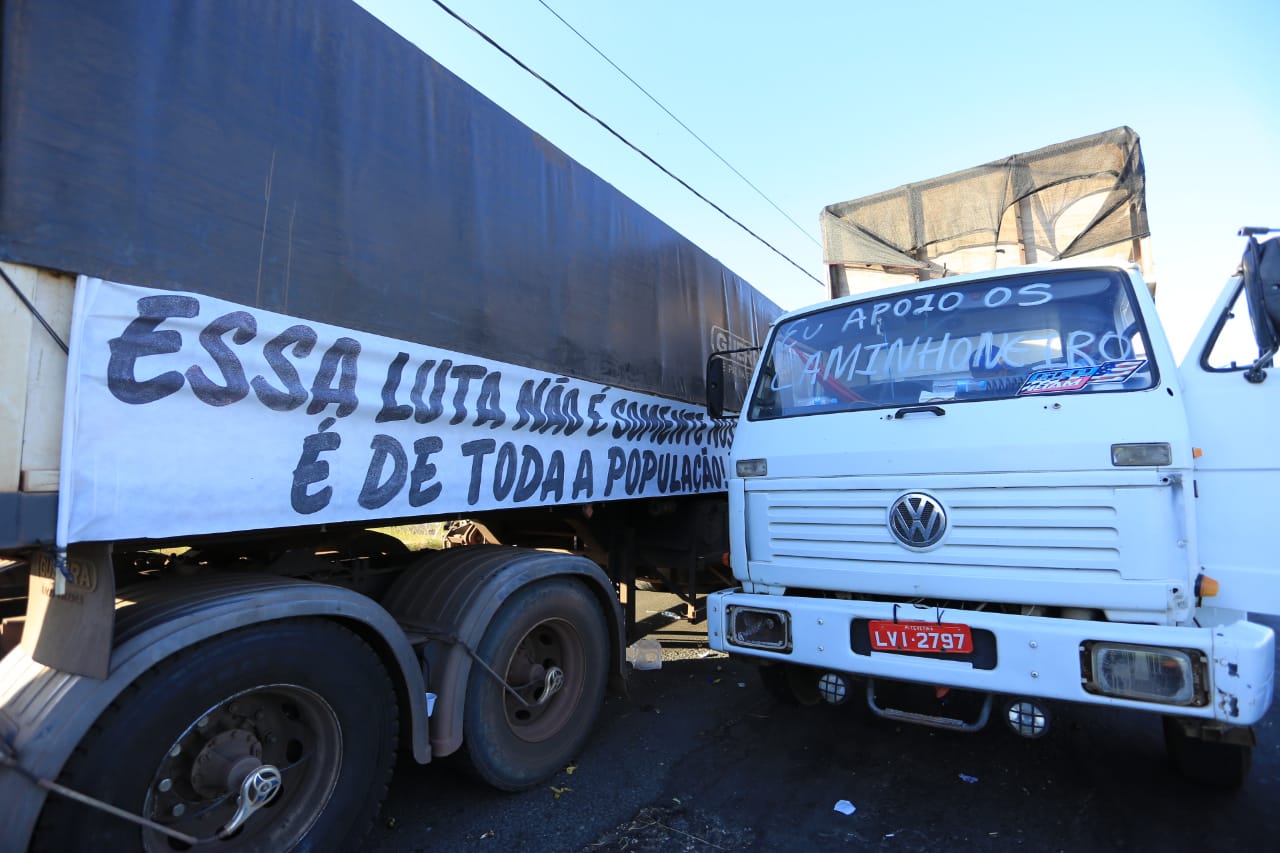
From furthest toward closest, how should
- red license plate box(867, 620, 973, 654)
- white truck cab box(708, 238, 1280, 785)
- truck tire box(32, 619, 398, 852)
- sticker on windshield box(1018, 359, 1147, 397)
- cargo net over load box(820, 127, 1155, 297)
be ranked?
cargo net over load box(820, 127, 1155, 297)
sticker on windshield box(1018, 359, 1147, 397)
red license plate box(867, 620, 973, 654)
white truck cab box(708, 238, 1280, 785)
truck tire box(32, 619, 398, 852)

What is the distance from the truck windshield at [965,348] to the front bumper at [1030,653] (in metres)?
0.98

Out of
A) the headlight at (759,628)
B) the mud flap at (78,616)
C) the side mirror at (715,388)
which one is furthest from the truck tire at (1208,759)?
the mud flap at (78,616)

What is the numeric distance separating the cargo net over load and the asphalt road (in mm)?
3512

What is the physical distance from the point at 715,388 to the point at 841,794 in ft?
7.73

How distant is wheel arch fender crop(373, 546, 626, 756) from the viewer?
265 centimetres

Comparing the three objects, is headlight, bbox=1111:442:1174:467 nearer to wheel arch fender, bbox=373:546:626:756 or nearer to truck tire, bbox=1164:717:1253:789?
truck tire, bbox=1164:717:1253:789

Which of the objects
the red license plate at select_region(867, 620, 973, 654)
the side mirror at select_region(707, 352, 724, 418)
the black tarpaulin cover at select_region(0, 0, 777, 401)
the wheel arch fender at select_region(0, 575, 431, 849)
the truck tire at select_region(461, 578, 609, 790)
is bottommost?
the truck tire at select_region(461, 578, 609, 790)

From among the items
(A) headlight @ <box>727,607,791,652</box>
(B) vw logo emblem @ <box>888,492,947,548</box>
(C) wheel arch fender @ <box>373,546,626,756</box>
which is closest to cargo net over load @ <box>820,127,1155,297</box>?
(B) vw logo emblem @ <box>888,492,947,548</box>

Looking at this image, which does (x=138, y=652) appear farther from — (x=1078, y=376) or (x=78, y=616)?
(x=1078, y=376)

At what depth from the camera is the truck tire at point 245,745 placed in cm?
174

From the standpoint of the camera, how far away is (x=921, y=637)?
269 cm

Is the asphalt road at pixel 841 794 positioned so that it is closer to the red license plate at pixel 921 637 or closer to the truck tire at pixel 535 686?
the truck tire at pixel 535 686

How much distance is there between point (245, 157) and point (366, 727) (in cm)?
203

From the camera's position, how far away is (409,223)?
8.78 feet
